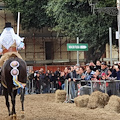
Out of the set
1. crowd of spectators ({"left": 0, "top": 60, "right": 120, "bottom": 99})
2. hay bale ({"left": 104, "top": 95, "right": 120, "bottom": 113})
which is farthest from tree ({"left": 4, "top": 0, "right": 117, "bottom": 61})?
hay bale ({"left": 104, "top": 95, "right": 120, "bottom": 113})

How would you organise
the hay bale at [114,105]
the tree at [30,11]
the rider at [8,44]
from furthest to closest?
the tree at [30,11], the hay bale at [114,105], the rider at [8,44]

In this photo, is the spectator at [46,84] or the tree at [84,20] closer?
the spectator at [46,84]

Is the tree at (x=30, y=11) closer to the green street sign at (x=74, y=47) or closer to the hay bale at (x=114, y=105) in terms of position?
the green street sign at (x=74, y=47)

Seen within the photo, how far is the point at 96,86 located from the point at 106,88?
71 centimetres

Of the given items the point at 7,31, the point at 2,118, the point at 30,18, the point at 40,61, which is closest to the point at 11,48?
the point at 7,31

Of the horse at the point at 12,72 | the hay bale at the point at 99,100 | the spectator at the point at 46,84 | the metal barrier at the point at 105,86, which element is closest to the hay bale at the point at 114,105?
the hay bale at the point at 99,100

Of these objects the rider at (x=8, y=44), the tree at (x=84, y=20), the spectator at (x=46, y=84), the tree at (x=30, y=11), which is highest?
the tree at (x=30, y=11)

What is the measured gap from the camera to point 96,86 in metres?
17.6

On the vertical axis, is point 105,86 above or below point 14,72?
below

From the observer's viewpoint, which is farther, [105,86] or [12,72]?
[105,86]

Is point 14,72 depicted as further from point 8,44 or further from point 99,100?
point 99,100

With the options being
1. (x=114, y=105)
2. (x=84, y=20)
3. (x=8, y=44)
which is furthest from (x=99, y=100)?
(x=84, y=20)

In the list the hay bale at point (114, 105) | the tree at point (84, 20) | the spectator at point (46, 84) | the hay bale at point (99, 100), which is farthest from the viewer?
the tree at point (84, 20)

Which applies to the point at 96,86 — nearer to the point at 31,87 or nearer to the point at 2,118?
the point at 2,118
